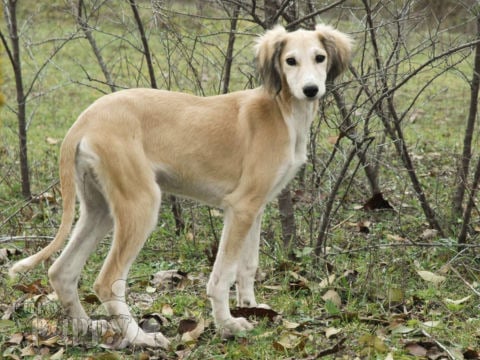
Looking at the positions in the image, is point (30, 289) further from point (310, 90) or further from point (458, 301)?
point (458, 301)

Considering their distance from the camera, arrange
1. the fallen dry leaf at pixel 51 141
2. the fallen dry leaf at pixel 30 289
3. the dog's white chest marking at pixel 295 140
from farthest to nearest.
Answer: the fallen dry leaf at pixel 51 141
the fallen dry leaf at pixel 30 289
the dog's white chest marking at pixel 295 140

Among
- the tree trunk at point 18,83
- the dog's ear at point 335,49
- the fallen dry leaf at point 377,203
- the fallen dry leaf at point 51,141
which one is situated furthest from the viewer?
the fallen dry leaf at point 51,141

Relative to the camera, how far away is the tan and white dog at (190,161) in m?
4.14

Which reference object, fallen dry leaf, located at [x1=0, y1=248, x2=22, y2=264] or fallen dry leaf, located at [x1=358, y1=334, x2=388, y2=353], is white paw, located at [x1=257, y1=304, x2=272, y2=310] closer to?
fallen dry leaf, located at [x1=358, y1=334, x2=388, y2=353]

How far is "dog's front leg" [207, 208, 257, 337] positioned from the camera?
4.36 metres

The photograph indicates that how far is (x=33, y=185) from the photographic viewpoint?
7.56 m

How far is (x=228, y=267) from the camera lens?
4.39 metres

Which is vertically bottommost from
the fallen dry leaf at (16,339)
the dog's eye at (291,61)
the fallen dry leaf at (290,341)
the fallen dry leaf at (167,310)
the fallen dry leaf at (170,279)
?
the fallen dry leaf at (290,341)

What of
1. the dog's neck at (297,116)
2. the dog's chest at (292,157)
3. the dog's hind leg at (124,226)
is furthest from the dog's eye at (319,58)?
the dog's hind leg at (124,226)

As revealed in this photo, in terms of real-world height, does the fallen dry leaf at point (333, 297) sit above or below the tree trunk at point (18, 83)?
below

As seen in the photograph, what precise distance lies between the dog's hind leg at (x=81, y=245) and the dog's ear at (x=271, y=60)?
3.66 ft

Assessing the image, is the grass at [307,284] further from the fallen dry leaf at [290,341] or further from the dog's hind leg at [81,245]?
the dog's hind leg at [81,245]

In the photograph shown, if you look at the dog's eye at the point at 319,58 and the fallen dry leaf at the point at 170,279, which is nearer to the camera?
the dog's eye at the point at 319,58

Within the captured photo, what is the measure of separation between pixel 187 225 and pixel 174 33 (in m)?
1.47
